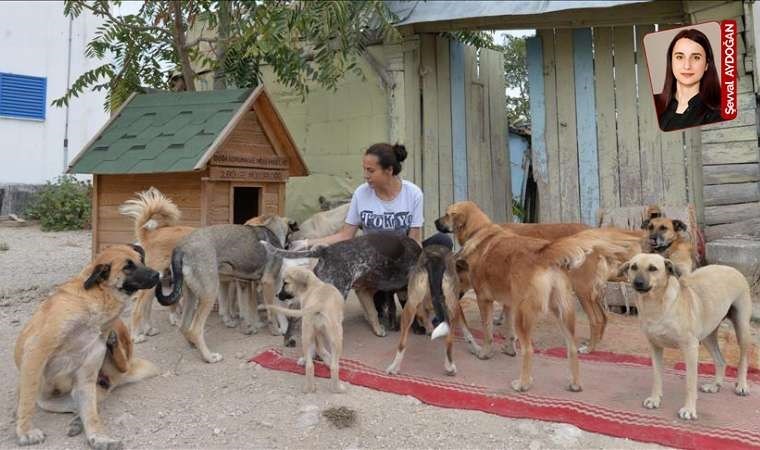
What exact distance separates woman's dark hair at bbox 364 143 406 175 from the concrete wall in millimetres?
2831

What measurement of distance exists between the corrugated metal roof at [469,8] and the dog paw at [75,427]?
19.7ft

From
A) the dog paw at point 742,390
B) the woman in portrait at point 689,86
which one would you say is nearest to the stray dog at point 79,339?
the dog paw at point 742,390

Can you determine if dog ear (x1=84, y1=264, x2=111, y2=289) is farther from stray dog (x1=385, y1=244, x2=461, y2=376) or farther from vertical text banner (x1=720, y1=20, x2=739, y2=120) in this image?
vertical text banner (x1=720, y1=20, x2=739, y2=120)

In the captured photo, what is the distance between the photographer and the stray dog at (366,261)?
4387mm

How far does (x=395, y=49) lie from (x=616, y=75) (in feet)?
9.94

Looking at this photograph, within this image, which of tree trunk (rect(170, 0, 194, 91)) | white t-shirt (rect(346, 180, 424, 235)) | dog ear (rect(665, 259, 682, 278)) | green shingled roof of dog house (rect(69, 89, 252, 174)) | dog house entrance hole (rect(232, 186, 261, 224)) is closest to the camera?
dog ear (rect(665, 259, 682, 278))

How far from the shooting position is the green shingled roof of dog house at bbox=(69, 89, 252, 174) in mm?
5445

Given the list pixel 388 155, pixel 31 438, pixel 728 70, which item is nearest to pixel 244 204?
pixel 388 155

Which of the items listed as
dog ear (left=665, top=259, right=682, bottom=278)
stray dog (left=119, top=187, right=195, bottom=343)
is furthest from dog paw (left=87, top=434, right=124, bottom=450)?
dog ear (left=665, top=259, right=682, bottom=278)

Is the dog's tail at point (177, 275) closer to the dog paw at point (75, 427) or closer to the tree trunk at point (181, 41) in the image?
the dog paw at point (75, 427)

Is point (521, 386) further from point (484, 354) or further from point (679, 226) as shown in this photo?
point (679, 226)

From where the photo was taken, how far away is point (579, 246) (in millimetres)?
3555

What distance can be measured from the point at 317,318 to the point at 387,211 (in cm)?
178

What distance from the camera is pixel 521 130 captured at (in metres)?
13.4
